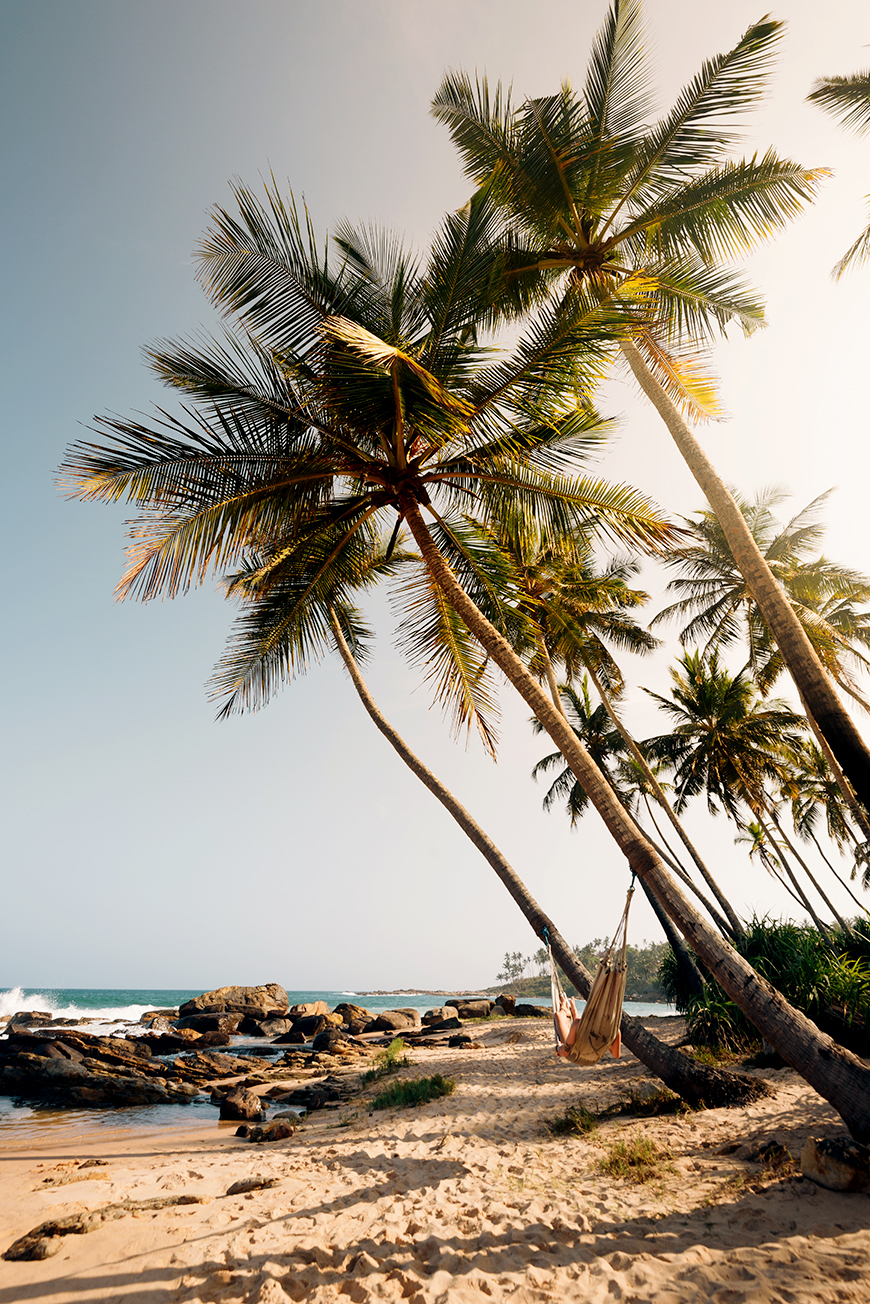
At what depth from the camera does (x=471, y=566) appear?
7746 mm

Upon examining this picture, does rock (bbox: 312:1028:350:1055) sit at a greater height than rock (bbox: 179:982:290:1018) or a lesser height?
greater

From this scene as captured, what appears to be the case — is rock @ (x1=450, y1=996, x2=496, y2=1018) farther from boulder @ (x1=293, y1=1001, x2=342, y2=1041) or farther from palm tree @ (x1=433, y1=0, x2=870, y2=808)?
palm tree @ (x1=433, y1=0, x2=870, y2=808)

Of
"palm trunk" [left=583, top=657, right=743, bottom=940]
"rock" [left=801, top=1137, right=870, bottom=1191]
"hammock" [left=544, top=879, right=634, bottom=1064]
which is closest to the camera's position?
"rock" [left=801, top=1137, right=870, bottom=1191]

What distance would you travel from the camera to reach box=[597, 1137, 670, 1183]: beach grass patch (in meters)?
4.34

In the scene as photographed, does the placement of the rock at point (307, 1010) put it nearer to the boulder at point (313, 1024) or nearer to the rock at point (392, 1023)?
the boulder at point (313, 1024)

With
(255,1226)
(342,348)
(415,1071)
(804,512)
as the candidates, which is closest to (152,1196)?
(255,1226)

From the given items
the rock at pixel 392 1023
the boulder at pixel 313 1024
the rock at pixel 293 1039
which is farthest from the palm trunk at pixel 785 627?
the rock at pixel 392 1023

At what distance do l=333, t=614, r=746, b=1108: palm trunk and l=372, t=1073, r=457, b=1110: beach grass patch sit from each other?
247cm

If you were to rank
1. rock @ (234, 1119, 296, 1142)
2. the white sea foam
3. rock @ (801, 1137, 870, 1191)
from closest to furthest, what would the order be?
rock @ (801, 1137, 870, 1191) < rock @ (234, 1119, 296, 1142) < the white sea foam

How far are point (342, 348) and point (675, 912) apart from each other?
577cm

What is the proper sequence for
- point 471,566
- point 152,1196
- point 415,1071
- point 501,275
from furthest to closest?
point 415,1071 → point 471,566 → point 501,275 → point 152,1196

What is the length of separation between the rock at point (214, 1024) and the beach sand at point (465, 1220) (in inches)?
602

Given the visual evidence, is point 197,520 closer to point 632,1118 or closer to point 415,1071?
point 632,1118

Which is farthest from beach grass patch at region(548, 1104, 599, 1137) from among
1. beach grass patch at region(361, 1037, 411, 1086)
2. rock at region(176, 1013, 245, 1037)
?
rock at region(176, 1013, 245, 1037)
